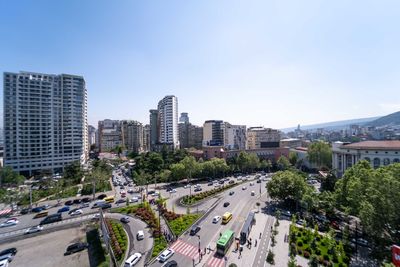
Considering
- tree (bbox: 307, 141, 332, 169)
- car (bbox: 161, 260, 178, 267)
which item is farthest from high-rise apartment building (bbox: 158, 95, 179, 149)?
car (bbox: 161, 260, 178, 267)

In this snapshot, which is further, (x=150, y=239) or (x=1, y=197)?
(x=1, y=197)

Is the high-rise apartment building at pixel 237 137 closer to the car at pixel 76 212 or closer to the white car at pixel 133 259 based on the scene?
the car at pixel 76 212

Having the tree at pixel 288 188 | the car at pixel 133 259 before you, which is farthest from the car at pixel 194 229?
the tree at pixel 288 188

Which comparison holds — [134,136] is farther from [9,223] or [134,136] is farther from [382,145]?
[382,145]

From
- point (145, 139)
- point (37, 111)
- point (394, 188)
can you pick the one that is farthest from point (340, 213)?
point (145, 139)

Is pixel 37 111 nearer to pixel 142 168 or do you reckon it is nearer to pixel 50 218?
pixel 142 168

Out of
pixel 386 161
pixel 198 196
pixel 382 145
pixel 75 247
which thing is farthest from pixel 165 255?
pixel 382 145
